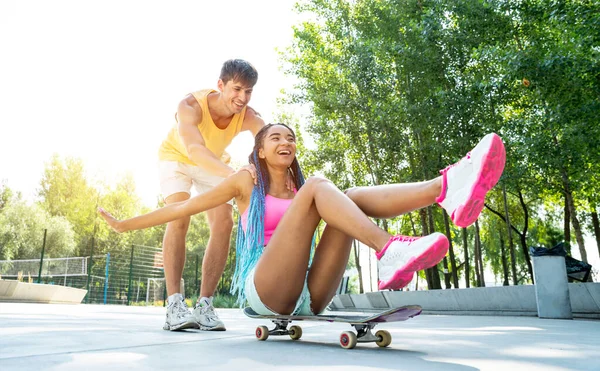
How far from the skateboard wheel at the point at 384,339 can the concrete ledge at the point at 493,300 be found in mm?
5352

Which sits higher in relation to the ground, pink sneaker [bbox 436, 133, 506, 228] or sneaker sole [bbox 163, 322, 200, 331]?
pink sneaker [bbox 436, 133, 506, 228]

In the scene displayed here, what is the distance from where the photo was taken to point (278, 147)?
304 centimetres

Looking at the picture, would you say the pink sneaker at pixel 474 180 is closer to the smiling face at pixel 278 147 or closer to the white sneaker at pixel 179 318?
the smiling face at pixel 278 147

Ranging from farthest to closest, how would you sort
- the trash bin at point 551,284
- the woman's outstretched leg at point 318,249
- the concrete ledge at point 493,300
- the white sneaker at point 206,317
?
the concrete ledge at point 493,300, the trash bin at point 551,284, the white sneaker at point 206,317, the woman's outstretched leg at point 318,249

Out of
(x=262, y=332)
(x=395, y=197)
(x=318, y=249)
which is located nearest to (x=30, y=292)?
(x=262, y=332)

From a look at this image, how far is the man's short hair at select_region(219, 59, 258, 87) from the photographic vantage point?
363 centimetres

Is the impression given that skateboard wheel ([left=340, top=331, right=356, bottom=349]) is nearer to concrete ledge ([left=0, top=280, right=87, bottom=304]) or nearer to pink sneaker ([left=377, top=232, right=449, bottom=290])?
pink sneaker ([left=377, top=232, right=449, bottom=290])

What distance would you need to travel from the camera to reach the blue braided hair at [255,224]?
114 inches

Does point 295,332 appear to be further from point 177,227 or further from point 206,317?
point 177,227

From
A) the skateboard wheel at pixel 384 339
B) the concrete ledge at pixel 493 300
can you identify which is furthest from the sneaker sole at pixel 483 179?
the concrete ledge at pixel 493 300

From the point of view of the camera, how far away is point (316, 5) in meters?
18.1

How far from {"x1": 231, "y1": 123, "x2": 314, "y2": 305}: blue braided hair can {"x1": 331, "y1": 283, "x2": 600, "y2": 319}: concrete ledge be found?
545 cm

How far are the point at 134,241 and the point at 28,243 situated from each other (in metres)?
9.59

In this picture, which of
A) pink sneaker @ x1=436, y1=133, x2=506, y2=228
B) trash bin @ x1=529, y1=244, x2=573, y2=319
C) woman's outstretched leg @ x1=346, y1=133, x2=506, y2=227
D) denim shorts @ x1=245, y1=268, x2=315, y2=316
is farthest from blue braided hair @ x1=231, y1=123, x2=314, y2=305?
trash bin @ x1=529, y1=244, x2=573, y2=319
